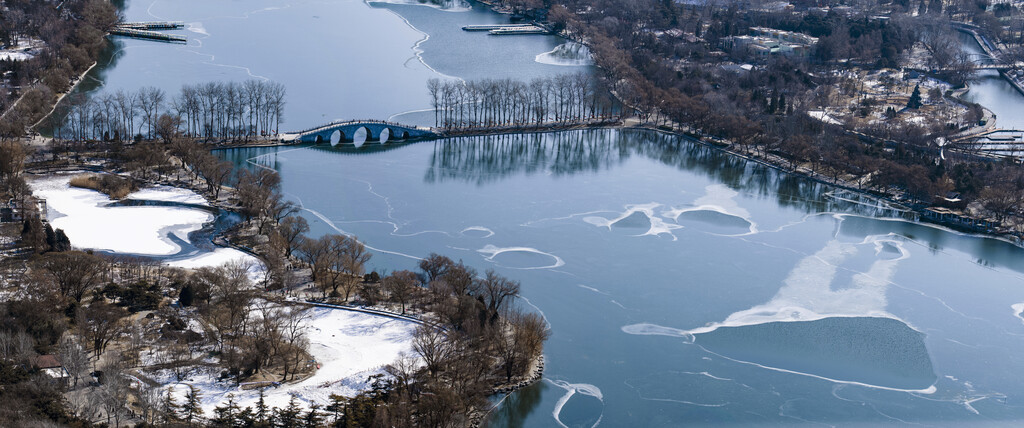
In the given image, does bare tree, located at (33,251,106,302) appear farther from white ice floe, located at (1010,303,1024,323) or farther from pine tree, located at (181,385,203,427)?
white ice floe, located at (1010,303,1024,323)

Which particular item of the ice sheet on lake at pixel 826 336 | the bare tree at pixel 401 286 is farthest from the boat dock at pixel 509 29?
the bare tree at pixel 401 286

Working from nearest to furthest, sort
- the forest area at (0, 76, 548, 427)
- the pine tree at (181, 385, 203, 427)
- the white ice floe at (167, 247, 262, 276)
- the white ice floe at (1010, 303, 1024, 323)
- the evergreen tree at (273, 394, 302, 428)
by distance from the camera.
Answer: the evergreen tree at (273, 394, 302, 428) → the pine tree at (181, 385, 203, 427) → the forest area at (0, 76, 548, 427) → the white ice floe at (167, 247, 262, 276) → the white ice floe at (1010, 303, 1024, 323)

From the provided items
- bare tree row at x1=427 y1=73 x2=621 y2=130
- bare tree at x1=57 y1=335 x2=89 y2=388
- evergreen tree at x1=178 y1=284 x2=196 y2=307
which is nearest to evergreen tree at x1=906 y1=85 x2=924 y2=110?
bare tree row at x1=427 y1=73 x2=621 y2=130

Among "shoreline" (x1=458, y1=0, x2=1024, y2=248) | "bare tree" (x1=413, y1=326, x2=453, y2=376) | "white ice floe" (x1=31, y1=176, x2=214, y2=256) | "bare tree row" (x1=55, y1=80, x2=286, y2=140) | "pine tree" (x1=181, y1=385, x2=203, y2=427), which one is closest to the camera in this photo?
"pine tree" (x1=181, y1=385, x2=203, y2=427)

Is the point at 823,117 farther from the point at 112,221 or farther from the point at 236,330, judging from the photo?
the point at 236,330

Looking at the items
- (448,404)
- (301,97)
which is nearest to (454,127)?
(301,97)

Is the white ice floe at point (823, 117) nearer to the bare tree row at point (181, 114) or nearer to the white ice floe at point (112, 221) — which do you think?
the bare tree row at point (181, 114)
